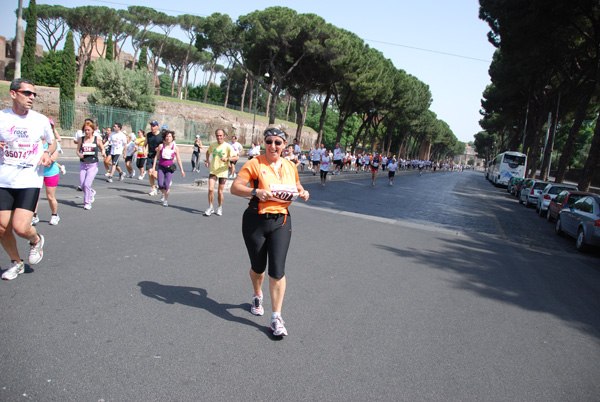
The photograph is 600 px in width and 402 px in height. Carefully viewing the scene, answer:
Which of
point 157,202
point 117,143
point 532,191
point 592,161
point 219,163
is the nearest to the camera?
point 219,163

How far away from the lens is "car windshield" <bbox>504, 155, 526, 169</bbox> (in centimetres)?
4009

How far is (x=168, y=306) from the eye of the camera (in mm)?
3953

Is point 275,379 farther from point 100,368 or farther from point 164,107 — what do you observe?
point 164,107

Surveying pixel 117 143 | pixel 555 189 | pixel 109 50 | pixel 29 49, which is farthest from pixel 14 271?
pixel 109 50

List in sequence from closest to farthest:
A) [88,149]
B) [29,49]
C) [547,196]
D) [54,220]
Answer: [54,220] → [88,149] → [547,196] → [29,49]

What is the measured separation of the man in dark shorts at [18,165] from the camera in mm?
3996

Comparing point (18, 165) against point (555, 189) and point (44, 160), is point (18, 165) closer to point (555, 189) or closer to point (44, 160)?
point (44, 160)

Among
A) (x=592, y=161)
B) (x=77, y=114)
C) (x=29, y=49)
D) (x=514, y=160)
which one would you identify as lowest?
(x=77, y=114)

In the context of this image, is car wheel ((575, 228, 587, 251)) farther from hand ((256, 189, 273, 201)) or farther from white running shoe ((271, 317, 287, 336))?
hand ((256, 189, 273, 201))

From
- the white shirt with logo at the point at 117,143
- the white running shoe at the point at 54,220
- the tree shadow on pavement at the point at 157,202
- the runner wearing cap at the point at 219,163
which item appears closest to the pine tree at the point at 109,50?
the white shirt with logo at the point at 117,143

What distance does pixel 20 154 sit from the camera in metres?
4.11

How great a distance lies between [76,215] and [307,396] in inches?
243

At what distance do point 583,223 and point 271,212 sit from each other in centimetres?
930

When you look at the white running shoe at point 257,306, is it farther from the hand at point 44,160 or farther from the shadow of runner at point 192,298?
the hand at point 44,160
